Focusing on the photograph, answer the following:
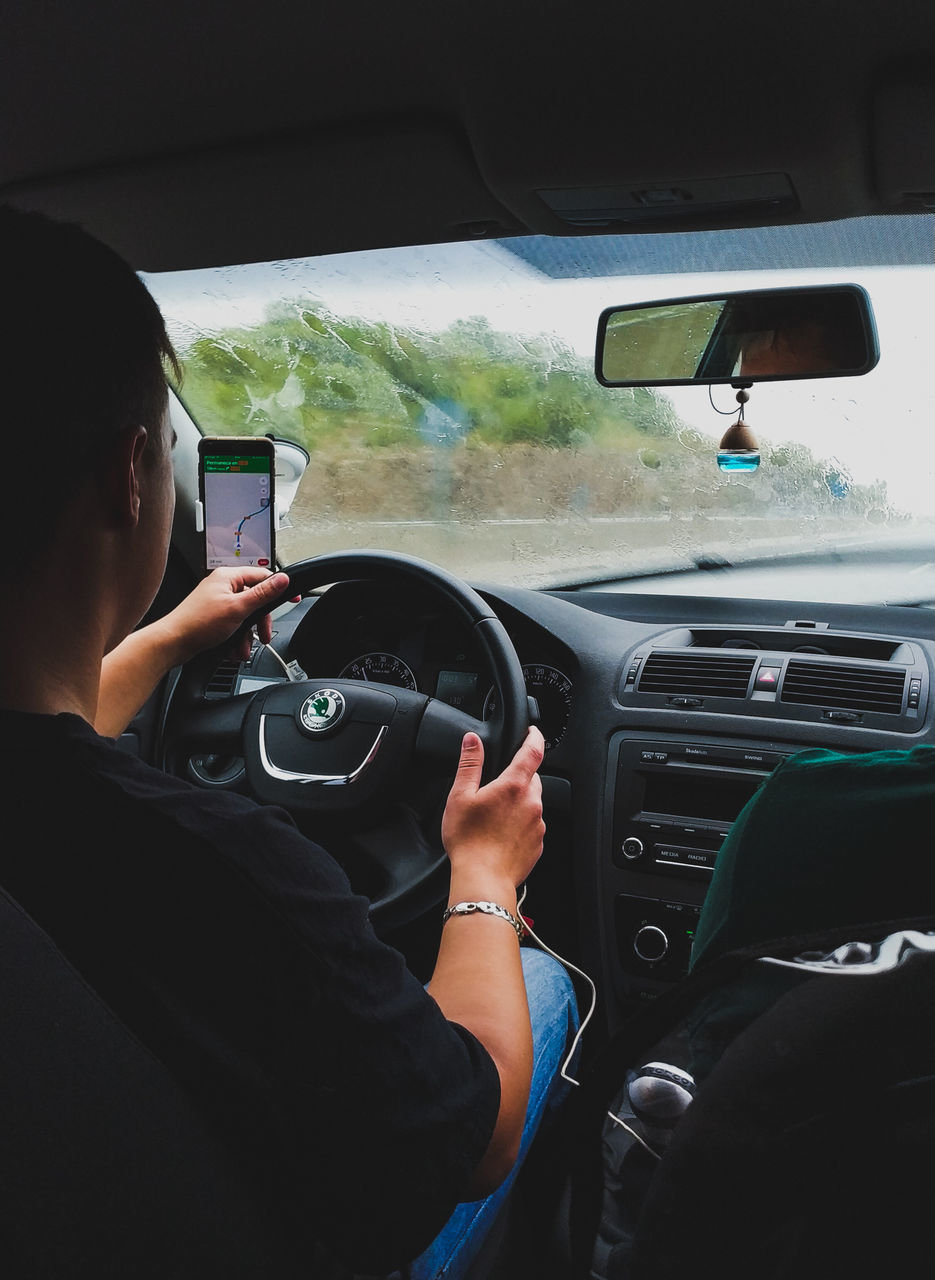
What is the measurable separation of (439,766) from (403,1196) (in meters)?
1.27

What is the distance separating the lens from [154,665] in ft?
6.88

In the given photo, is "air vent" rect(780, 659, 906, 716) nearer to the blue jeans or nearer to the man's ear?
the blue jeans

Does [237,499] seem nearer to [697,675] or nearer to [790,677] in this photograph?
[697,675]

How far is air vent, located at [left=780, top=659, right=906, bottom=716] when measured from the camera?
2430 mm

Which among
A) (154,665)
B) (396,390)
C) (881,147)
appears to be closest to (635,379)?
(881,147)

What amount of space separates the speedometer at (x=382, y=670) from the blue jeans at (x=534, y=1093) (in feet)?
2.57

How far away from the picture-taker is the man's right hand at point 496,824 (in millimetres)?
1592

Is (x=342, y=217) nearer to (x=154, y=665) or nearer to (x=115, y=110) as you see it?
(x=115, y=110)

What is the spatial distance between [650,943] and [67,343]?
6.49 ft

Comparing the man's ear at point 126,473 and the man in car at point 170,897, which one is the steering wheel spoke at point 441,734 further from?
the man's ear at point 126,473

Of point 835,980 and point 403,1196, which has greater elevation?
point 835,980

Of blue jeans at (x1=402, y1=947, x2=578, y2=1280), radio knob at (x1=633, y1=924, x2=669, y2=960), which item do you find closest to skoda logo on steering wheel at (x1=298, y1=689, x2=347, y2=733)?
blue jeans at (x1=402, y1=947, x2=578, y2=1280)

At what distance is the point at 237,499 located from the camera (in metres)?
2.48

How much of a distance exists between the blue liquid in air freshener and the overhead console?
1.50 ft
